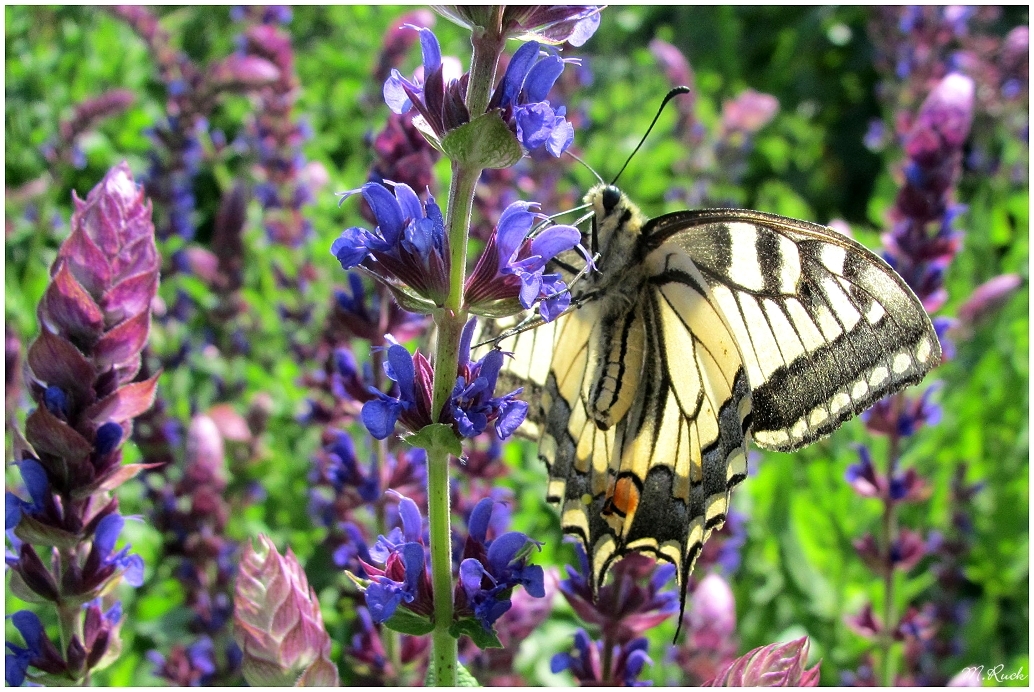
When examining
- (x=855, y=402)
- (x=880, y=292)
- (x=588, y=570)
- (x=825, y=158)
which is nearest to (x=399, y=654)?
(x=588, y=570)

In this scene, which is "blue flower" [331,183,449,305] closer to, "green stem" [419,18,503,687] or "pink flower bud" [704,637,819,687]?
"green stem" [419,18,503,687]

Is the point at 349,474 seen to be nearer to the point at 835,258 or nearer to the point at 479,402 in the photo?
the point at 479,402

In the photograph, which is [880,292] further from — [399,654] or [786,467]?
[786,467]

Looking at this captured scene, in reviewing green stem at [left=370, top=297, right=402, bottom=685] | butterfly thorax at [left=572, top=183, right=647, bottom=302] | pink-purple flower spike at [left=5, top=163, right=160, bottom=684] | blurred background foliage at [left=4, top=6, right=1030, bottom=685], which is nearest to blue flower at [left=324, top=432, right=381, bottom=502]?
green stem at [left=370, top=297, right=402, bottom=685]
